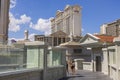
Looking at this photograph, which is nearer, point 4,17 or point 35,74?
point 35,74

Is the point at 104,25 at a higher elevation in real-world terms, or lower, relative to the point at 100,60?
higher

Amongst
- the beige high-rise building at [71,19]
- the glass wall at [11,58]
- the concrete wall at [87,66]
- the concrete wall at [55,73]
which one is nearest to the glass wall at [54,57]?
the concrete wall at [55,73]

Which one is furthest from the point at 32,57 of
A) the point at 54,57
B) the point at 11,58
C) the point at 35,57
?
the point at 54,57

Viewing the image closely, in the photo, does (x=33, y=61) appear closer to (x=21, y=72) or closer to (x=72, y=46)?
(x=21, y=72)

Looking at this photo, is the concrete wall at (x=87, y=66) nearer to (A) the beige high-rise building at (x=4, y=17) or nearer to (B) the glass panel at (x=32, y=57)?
(A) the beige high-rise building at (x=4, y=17)

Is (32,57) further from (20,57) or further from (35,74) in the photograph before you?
(20,57)

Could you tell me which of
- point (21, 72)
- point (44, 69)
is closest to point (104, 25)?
point (44, 69)

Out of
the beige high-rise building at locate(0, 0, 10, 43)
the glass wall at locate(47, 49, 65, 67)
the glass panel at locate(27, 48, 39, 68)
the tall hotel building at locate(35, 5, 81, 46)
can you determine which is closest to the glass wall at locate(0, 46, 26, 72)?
the glass panel at locate(27, 48, 39, 68)

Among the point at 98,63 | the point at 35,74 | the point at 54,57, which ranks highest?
the point at 54,57

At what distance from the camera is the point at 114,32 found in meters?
54.5

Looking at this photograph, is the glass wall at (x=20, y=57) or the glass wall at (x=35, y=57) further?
the glass wall at (x=35, y=57)

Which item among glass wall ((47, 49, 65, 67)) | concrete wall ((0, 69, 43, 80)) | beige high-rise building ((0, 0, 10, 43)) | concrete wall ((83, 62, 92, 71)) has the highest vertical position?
beige high-rise building ((0, 0, 10, 43))

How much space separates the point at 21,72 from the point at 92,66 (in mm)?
19128

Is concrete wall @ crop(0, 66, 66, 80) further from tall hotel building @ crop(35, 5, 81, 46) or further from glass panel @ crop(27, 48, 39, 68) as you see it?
tall hotel building @ crop(35, 5, 81, 46)
